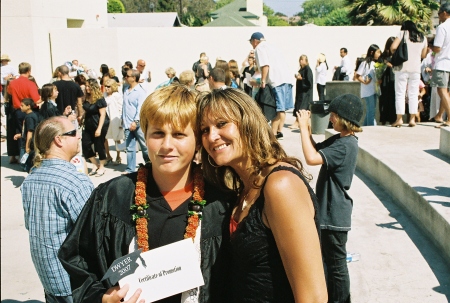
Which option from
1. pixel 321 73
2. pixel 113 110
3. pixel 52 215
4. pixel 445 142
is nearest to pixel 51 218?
pixel 52 215

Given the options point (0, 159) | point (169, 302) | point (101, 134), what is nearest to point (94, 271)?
point (169, 302)

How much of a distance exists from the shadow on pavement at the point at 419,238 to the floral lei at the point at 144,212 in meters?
2.93

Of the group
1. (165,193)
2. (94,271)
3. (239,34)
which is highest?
(239,34)

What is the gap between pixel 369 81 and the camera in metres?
10.0

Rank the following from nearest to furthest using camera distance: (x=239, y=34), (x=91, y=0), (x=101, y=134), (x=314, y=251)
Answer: (x=314, y=251) → (x=101, y=134) → (x=239, y=34) → (x=91, y=0)

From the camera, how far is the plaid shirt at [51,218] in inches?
129

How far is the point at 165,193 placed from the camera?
2.27m

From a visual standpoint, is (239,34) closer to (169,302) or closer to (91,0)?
(91,0)

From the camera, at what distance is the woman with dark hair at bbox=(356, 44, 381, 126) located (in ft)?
33.1

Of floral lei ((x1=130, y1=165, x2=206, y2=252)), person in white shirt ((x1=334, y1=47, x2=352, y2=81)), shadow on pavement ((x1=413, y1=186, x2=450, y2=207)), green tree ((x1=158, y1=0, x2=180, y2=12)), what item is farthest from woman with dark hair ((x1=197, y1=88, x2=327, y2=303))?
green tree ((x1=158, y1=0, x2=180, y2=12))

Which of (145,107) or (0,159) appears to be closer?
(145,107)

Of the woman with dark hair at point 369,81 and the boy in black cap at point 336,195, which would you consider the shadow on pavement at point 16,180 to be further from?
the woman with dark hair at point 369,81

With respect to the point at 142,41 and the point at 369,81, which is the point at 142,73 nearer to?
the point at 369,81

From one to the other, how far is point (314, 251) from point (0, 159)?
1069cm
